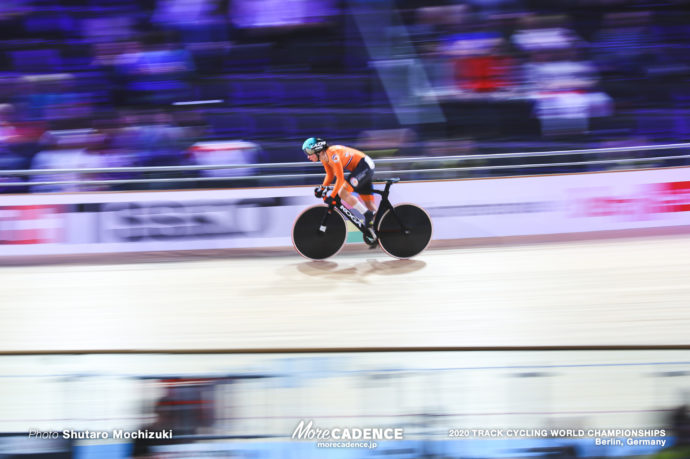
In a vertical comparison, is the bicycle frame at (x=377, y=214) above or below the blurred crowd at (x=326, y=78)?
below

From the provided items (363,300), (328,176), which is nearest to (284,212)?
(328,176)

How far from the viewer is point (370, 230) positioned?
6.85 metres

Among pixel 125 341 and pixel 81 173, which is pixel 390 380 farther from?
pixel 81 173

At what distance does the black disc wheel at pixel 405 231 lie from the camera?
675cm

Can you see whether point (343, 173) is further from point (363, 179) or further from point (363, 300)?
point (363, 300)

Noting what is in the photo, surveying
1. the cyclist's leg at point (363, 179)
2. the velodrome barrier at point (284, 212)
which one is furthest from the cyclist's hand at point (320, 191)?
the velodrome barrier at point (284, 212)

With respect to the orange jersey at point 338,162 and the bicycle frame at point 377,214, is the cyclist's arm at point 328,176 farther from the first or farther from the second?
the bicycle frame at point 377,214

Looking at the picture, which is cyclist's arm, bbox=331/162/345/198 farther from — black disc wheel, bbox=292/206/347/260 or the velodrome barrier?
the velodrome barrier

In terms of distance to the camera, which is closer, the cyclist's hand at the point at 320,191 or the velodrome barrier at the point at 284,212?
the cyclist's hand at the point at 320,191

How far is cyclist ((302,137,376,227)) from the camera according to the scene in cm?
649

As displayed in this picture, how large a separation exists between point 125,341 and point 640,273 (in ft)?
14.1

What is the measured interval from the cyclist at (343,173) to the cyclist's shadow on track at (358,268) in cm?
42

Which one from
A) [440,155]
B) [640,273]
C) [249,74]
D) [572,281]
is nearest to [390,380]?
[572,281]

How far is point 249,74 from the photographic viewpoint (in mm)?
9227
